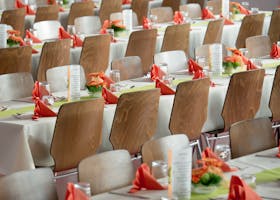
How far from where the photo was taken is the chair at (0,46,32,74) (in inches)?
346

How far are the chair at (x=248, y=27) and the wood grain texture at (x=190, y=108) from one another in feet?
12.3

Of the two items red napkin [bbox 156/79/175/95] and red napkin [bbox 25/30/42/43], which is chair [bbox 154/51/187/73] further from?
red napkin [bbox 25/30/42/43]

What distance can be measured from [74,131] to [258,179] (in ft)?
6.30

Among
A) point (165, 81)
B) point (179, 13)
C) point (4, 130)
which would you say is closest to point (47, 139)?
point (4, 130)

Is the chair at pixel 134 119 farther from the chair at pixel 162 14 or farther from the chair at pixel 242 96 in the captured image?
the chair at pixel 162 14

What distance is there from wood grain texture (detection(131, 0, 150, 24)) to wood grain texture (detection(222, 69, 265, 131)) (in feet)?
17.9

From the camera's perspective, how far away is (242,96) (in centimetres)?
752

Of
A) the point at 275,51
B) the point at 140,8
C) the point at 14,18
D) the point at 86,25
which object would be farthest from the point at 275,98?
the point at 140,8

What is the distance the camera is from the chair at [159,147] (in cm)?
537

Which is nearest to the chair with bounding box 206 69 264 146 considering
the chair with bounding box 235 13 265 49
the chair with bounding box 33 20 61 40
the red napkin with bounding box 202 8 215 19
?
the chair with bounding box 235 13 265 49

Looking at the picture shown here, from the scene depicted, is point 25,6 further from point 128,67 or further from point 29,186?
point 29,186

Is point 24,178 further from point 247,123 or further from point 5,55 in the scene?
point 5,55

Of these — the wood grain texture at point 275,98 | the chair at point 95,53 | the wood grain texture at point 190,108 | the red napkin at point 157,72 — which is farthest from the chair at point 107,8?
the wood grain texture at point 190,108

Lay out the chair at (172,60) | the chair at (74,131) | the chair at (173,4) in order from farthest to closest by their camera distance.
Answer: the chair at (173,4) → the chair at (172,60) → the chair at (74,131)
